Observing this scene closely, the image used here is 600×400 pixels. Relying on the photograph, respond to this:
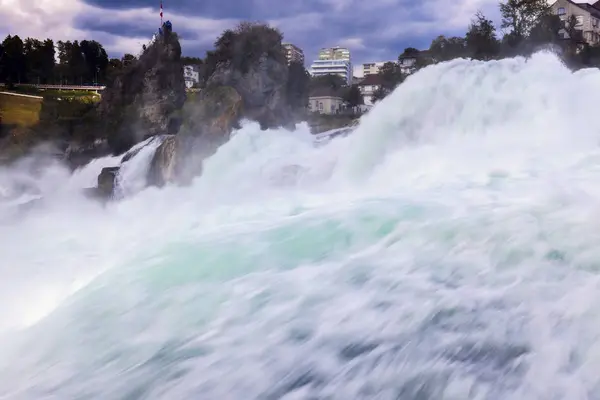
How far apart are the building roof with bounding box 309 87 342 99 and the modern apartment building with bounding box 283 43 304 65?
3.82 feet

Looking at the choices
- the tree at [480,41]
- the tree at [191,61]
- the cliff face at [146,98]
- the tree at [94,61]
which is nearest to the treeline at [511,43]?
the tree at [480,41]

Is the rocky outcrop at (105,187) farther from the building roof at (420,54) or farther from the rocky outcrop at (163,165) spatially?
the building roof at (420,54)

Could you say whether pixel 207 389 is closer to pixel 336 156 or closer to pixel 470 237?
pixel 470 237

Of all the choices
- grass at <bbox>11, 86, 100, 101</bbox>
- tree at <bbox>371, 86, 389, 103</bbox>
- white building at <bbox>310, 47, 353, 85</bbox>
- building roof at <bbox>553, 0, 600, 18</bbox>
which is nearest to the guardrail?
grass at <bbox>11, 86, 100, 101</bbox>

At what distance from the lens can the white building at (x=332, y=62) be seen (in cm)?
1948

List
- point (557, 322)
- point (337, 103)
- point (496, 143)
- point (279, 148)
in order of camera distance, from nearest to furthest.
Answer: point (557, 322) < point (496, 143) < point (279, 148) < point (337, 103)

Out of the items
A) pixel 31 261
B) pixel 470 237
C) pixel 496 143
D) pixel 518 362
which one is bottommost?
pixel 31 261

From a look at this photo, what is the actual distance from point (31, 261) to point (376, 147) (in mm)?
4314

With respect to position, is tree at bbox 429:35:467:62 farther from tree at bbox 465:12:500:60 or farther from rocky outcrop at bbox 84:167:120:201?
rocky outcrop at bbox 84:167:120:201

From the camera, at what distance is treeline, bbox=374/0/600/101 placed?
18141mm

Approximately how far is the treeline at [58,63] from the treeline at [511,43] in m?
9.47

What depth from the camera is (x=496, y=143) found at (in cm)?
637

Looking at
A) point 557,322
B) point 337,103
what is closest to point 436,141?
point 557,322

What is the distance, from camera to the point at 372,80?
19.8 m
